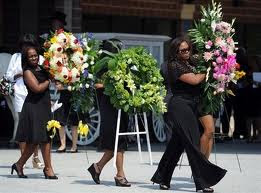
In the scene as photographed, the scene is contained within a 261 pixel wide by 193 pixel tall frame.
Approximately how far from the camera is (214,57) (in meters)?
12.5

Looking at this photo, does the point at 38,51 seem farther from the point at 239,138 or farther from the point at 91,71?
the point at 239,138

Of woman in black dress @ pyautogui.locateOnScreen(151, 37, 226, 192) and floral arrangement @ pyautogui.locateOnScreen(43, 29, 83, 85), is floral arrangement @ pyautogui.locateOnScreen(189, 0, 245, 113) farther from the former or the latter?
floral arrangement @ pyautogui.locateOnScreen(43, 29, 83, 85)

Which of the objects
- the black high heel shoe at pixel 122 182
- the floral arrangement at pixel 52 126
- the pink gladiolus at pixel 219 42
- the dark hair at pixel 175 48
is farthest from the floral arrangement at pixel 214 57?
the floral arrangement at pixel 52 126

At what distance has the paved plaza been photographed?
39.9 feet

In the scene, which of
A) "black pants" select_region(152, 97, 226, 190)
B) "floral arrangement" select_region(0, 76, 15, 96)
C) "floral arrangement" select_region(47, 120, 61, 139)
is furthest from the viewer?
"floral arrangement" select_region(0, 76, 15, 96)

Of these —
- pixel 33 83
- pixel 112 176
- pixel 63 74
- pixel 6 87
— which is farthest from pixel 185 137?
pixel 6 87

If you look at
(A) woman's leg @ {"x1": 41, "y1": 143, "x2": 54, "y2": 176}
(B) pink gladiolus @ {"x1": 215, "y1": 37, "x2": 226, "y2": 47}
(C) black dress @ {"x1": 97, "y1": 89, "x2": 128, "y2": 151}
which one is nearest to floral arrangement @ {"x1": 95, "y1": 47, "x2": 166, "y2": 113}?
(C) black dress @ {"x1": 97, "y1": 89, "x2": 128, "y2": 151}

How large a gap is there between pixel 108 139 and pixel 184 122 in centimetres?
105

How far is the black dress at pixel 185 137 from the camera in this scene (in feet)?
38.5

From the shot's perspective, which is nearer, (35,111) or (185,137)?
(185,137)

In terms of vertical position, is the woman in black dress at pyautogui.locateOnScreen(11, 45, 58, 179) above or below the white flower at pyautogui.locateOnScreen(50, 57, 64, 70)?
below

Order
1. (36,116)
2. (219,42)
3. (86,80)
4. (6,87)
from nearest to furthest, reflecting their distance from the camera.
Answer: (219,42), (36,116), (86,80), (6,87)

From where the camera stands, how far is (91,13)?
23.2 metres

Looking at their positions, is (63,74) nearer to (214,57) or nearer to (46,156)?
(46,156)
